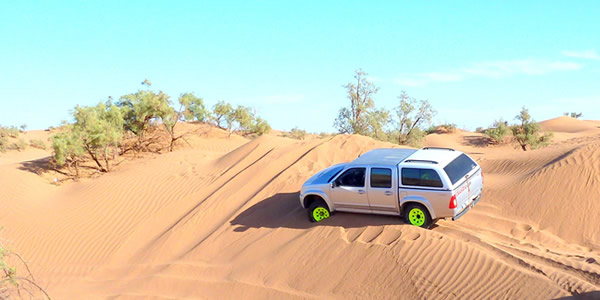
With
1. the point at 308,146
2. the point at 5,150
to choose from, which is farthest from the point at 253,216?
the point at 5,150

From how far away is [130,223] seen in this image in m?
13.2

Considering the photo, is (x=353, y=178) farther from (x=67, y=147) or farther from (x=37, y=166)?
(x=37, y=166)

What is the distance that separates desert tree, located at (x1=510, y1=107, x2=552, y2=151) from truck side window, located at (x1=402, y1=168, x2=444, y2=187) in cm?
2385

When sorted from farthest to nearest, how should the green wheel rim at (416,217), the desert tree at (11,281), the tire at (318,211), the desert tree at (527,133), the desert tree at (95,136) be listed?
the desert tree at (527,133), the desert tree at (95,136), the tire at (318,211), the green wheel rim at (416,217), the desert tree at (11,281)

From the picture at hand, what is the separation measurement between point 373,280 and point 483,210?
13.0 ft

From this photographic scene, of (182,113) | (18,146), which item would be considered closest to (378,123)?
(182,113)

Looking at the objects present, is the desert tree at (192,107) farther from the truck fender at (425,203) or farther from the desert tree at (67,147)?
the truck fender at (425,203)

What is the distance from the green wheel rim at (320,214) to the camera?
30.4 ft

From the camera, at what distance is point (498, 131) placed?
3177cm

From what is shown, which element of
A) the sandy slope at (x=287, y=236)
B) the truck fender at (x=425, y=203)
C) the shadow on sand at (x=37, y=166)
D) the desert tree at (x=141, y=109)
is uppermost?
the desert tree at (x=141, y=109)

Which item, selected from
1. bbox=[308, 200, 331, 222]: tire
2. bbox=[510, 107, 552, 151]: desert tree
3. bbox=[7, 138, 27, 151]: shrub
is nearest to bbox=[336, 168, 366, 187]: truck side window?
bbox=[308, 200, 331, 222]: tire

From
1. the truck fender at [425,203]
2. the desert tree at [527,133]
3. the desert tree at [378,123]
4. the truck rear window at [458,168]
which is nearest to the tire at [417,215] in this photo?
the truck fender at [425,203]

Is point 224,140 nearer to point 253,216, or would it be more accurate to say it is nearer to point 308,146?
point 308,146

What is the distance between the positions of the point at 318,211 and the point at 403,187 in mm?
2005
